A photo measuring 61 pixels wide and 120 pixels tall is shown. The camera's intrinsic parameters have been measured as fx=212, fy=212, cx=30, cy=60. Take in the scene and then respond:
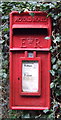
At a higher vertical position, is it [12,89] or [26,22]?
[26,22]

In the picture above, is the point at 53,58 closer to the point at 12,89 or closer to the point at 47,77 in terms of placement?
the point at 47,77

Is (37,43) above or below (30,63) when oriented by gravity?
above

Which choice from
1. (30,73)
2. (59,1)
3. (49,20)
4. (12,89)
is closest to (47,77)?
(30,73)

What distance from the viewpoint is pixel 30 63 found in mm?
2381

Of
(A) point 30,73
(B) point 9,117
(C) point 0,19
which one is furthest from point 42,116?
(C) point 0,19

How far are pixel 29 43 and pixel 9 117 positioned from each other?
0.95m

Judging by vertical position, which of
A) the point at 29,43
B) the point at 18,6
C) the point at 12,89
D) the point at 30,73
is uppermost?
the point at 18,6

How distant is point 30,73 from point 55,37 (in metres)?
0.51

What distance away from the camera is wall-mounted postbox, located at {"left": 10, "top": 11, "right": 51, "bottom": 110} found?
238cm

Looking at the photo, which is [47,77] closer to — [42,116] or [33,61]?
[33,61]

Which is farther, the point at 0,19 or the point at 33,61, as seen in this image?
the point at 0,19

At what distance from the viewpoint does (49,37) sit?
235 cm

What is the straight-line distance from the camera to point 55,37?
2451 mm

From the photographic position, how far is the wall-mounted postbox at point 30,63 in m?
2.38
